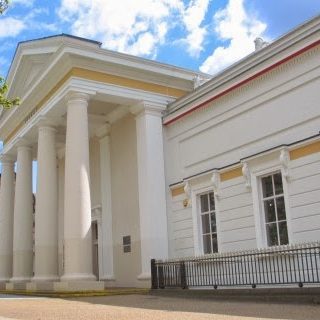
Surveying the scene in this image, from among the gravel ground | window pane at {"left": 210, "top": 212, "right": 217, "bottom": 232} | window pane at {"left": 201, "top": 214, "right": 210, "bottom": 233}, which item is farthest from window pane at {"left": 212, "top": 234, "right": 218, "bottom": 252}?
the gravel ground

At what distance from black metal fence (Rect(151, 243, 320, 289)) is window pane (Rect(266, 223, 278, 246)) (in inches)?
26.7

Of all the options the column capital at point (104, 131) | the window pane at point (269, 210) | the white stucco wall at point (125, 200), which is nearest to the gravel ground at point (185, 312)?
the window pane at point (269, 210)

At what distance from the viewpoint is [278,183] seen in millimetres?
13555

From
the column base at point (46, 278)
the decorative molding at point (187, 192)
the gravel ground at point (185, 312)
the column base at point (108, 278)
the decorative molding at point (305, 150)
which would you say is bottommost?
the gravel ground at point (185, 312)

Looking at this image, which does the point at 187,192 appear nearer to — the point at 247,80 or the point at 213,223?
the point at 213,223

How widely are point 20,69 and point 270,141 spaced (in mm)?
13641

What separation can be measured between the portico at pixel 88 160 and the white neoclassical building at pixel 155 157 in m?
0.04

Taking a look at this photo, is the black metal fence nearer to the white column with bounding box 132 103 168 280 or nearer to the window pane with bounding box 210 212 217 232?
the window pane with bounding box 210 212 217 232

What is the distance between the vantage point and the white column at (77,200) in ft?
53.1

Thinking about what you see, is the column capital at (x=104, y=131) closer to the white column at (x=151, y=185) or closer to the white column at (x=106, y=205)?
the white column at (x=106, y=205)

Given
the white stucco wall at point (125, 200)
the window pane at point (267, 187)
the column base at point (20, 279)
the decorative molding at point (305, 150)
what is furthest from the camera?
the column base at point (20, 279)

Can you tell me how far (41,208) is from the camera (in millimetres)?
19641

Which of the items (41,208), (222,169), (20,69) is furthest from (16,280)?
(222,169)

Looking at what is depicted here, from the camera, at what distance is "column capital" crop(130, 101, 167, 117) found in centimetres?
1841
